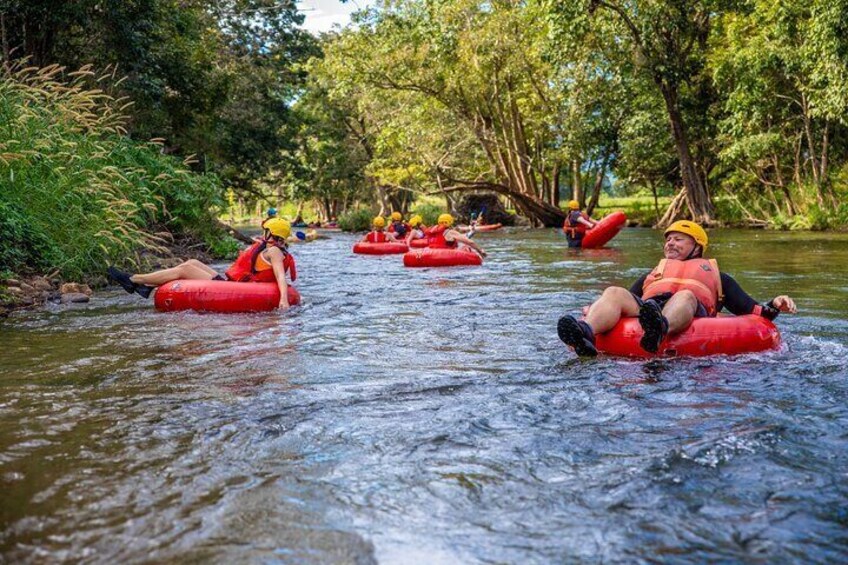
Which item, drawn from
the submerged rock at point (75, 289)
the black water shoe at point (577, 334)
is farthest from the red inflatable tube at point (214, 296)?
the black water shoe at point (577, 334)

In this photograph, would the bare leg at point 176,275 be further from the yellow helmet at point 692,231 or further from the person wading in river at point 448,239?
the person wading in river at point 448,239

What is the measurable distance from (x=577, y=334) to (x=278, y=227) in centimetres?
448

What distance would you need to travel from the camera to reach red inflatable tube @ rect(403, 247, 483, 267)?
1503 centimetres

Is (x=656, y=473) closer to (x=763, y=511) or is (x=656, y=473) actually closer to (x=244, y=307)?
(x=763, y=511)

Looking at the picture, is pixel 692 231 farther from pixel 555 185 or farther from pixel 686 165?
pixel 555 185

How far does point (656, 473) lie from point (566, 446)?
1.70 feet

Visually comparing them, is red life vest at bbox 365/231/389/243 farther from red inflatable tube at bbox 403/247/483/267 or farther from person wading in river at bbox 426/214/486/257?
red inflatable tube at bbox 403/247/483/267

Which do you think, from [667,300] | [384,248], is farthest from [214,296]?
[384,248]

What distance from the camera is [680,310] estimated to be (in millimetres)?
5848

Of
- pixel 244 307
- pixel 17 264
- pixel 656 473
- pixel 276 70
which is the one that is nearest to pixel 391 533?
pixel 656 473

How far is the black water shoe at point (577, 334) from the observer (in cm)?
562

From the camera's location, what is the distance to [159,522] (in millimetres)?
2951

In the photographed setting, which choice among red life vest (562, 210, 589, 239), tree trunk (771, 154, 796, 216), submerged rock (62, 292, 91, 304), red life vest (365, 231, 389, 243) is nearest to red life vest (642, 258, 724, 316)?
submerged rock (62, 292, 91, 304)

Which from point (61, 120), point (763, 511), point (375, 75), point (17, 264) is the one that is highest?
point (375, 75)
